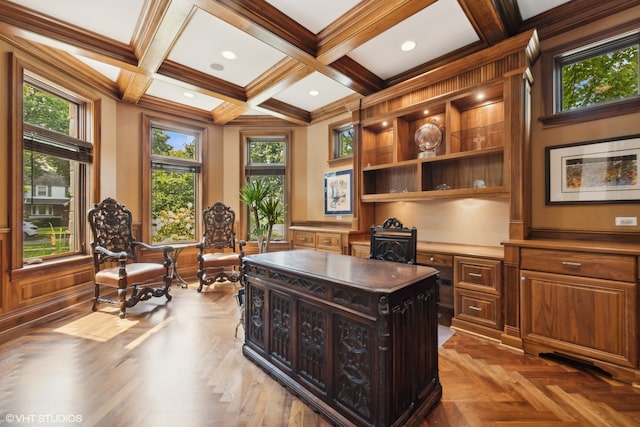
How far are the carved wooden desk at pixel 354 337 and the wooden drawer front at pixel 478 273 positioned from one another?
44.3 inches

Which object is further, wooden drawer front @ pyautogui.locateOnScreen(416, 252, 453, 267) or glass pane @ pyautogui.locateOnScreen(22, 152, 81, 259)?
glass pane @ pyautogui.locateOnScreen(22, 152, 81, 259)

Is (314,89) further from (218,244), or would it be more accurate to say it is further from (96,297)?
(96,297)

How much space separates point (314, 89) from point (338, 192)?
1.63 m

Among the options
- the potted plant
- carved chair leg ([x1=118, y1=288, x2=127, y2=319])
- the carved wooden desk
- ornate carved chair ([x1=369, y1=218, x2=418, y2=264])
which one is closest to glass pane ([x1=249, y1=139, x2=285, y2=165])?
the potted plant

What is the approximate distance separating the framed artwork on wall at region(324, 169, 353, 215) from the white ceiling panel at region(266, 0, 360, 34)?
7.31 ft

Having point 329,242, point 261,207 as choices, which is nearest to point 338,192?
point 329,242

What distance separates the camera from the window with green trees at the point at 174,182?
15.3 ft

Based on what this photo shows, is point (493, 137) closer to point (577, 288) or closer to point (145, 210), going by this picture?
point (577, 288)

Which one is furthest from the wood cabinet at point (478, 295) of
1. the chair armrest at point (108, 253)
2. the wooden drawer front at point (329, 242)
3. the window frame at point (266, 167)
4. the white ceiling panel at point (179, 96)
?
the white ceiling panel at point (179, 96)

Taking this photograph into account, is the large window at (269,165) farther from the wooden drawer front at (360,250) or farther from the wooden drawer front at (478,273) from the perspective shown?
the wooden drawer front at (478,273)

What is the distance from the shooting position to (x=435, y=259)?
2.93 m

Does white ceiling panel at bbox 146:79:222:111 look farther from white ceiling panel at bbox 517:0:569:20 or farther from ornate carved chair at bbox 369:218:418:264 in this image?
white ceiling panel at bbox 517:0:569:20

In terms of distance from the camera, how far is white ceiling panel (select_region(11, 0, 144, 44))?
236cm

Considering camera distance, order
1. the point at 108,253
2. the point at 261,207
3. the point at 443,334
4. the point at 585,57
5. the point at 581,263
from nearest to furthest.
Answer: the point at 581,263
the point at 585,57
the point at 443,334
the point at 108,253
the point at 261,207
